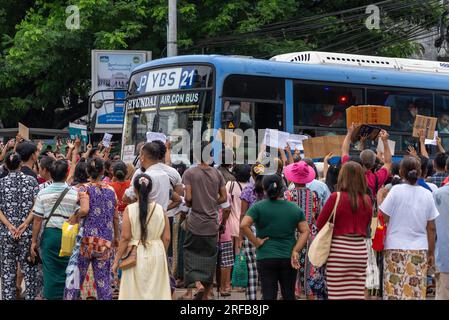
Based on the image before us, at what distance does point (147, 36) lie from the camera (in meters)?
26.5

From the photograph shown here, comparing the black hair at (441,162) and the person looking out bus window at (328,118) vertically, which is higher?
the person looking out bus window at (328,118)

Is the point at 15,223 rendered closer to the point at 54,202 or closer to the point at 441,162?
the point at 54,202

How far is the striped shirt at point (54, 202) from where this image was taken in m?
10.1

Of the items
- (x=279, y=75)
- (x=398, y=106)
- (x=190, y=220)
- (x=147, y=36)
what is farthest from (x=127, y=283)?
(x=147, y=36)

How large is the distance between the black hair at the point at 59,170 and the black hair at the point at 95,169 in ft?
0.83

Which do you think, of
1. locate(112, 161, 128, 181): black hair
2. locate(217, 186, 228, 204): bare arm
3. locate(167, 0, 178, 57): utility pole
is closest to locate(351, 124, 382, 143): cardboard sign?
locate(217, 186, 228, 204): bare arm

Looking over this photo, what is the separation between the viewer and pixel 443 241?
9.75 m

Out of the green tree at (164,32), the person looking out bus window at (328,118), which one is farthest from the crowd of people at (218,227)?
the green tree at (164,32)

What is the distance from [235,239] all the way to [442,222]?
3336mm

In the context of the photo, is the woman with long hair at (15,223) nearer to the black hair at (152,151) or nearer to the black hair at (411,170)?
the black hair at (152,151)

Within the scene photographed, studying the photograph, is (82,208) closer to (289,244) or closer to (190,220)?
(190,220)

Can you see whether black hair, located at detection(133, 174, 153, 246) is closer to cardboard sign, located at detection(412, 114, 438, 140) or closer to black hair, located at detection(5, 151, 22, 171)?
black hair, located at detection(5, 151, 22, 171)

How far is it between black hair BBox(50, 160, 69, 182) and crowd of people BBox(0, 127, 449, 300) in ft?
0.04

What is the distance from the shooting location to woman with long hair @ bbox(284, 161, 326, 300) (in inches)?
421
